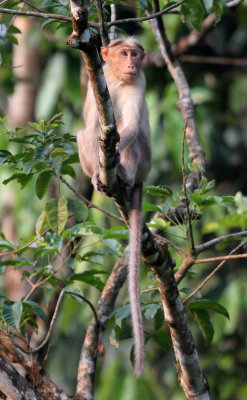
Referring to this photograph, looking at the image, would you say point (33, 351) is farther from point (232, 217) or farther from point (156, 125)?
point (156, 125)

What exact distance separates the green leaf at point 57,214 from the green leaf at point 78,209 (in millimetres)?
150

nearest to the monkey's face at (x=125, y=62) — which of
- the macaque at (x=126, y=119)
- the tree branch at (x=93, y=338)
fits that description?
the macaque at (x=126, y=119)

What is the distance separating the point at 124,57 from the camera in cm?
452

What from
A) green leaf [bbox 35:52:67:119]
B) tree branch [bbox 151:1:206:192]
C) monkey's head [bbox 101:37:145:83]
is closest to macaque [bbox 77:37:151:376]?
monkey's head [bbox 101:37:145:83]

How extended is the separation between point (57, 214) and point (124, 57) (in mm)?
1348

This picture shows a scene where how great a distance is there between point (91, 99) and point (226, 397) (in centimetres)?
559

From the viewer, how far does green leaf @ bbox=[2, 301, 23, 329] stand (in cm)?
352

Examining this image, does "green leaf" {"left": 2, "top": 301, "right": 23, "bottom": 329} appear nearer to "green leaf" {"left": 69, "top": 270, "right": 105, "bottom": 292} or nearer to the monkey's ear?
"green leaf" {"left": 69, "top": 270, "right": 105, "bottom": 292}

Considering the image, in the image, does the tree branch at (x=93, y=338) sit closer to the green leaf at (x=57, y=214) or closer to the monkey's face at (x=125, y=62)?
the green leaf at (x=57, y=214)

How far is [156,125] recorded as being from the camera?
9039 mm

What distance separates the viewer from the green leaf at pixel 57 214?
368cm

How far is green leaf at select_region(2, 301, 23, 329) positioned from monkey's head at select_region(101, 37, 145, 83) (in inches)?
66.9

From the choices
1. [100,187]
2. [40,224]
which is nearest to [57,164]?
[100,187]

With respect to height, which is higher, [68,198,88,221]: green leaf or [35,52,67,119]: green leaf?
[35,52,67,119]: green leaf
